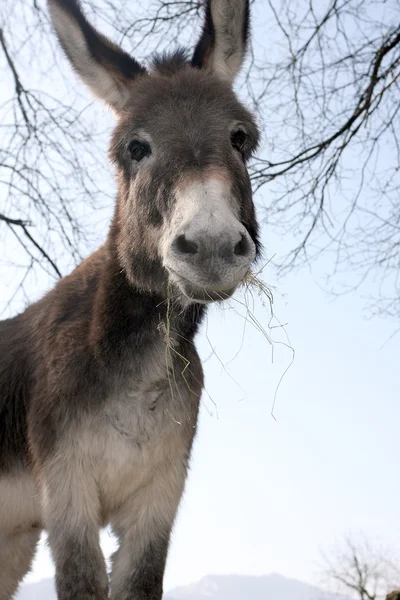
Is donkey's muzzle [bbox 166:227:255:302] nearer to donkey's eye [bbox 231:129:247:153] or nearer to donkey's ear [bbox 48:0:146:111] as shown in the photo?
donkey's eye [bbox 231:129:247:153]

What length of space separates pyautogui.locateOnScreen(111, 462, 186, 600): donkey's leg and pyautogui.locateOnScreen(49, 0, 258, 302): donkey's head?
1.11 m

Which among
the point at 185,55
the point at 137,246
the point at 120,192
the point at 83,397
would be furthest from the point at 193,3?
the point at 83,397

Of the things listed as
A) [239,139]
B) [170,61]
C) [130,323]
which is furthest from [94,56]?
[130,323]

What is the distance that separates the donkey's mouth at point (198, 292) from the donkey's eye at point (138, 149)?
30.2 inches

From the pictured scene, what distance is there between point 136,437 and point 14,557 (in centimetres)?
182

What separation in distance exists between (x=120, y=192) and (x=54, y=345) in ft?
3.11

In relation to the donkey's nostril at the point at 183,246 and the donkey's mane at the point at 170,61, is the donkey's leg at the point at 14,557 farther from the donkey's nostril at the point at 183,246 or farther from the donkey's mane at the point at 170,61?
the donkey's mane at the point at 170,61

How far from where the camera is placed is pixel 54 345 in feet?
12.7

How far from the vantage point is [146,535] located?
366 cm

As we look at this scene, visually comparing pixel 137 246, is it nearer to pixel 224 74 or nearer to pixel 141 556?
pixel 224 74

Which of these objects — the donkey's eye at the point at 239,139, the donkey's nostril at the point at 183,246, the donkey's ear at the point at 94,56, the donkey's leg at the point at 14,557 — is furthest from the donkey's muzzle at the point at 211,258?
the donkey's leg at the point at 14,557

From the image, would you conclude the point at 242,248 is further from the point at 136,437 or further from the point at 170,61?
the point at 170,61

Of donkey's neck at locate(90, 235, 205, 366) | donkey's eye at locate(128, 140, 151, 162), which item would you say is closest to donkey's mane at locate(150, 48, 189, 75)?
donkey's eye at locate(128, 140, 151, 162)

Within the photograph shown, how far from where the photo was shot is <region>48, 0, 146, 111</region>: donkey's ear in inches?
153
